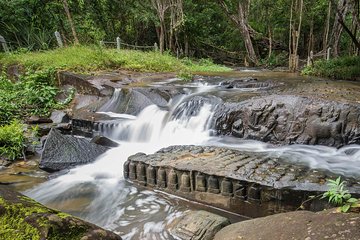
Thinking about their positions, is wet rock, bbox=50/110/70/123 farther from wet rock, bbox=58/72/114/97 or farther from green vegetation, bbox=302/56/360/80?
green vegetation, bbox=302/56/360/80

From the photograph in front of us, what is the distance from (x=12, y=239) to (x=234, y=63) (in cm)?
2280

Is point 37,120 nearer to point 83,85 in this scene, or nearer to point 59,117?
point 59,117

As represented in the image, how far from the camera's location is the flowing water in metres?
4.18

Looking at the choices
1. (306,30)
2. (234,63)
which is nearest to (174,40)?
(234,63)

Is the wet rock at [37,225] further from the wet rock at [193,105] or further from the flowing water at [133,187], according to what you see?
the wet rock at [193,105]

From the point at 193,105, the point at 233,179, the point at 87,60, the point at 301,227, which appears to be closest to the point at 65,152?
the point at 193,105

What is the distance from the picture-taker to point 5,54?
46.4 feet

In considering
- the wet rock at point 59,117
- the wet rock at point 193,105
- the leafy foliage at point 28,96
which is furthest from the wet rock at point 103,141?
the leafy foliage at point 28,96

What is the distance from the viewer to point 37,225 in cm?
218

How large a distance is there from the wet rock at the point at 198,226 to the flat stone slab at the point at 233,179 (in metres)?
0.54

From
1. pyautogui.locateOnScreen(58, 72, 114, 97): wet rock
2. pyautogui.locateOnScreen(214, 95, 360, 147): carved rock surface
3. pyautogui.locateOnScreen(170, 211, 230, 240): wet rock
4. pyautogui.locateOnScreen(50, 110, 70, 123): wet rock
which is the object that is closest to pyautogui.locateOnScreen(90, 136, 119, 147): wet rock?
pyautogui.locateOnScreen(50, 110, 70, 123): wet rock

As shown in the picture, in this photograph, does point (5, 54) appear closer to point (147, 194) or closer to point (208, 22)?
point (147, 194)

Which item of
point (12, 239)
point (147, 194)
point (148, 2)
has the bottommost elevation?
point (147, 194)

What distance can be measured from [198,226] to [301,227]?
1.24 meters
